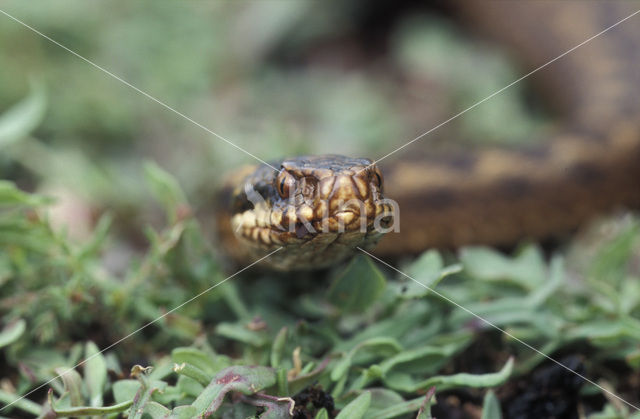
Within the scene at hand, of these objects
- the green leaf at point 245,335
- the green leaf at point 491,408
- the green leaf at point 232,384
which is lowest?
the green leaf at point 491,408

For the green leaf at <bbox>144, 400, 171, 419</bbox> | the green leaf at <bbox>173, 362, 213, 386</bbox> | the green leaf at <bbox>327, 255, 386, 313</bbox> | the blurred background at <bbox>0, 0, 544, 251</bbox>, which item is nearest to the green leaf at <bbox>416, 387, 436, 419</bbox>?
the green leaf at <bbox>327, 255, 386, 313</bbox>

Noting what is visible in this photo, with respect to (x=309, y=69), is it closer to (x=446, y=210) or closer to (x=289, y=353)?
(x=446, y=210)

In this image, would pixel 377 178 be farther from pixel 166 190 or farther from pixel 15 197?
pixel 15 197

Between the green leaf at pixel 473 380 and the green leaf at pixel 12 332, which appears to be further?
the green leaf at pixel 12 332

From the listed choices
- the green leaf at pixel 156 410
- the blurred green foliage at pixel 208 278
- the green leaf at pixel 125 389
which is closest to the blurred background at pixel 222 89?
the blurred green foliage at pixel 208 278

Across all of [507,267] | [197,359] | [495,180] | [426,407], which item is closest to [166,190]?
[197,359]

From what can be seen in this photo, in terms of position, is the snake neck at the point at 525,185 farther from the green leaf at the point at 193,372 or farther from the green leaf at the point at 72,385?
the green leaf at the point at 72,385

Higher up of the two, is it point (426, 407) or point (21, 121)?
point (21, 121)

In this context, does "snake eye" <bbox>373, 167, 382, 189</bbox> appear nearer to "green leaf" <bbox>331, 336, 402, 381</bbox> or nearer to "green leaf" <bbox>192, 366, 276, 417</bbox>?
"green leaf" <bbox>331, 336, 402, 381</bbox>
